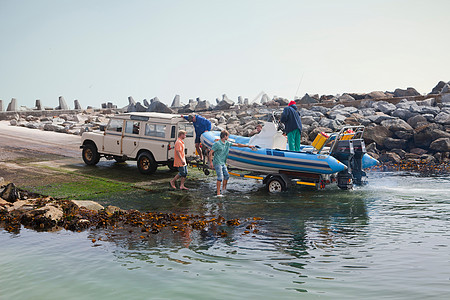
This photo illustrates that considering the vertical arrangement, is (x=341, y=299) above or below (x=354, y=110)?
below

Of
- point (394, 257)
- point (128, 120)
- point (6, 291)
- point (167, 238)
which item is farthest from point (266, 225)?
point (128, 120)

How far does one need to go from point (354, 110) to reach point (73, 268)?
27.1 metres

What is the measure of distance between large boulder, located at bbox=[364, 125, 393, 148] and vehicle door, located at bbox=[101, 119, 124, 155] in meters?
13.7

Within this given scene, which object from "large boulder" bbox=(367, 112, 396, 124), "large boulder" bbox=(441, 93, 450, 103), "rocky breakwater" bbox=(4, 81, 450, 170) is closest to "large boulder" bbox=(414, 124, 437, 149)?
"rocky breakwater" bbox=(4, 81, 450, 170)

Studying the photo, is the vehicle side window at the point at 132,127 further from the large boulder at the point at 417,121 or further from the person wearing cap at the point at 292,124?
the large boulder at the point at 417,121

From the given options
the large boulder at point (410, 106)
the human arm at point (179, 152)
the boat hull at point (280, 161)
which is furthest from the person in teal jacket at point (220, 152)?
the large boulder at point (410, 106)

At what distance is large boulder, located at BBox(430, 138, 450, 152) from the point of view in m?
22.7

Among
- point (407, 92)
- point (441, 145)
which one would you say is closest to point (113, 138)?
point (441, 145)

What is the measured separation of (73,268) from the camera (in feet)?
25.1

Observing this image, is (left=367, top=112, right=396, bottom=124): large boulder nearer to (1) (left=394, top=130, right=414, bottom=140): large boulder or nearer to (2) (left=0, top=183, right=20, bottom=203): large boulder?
(1) (left=394, top=130, right=414, bottom=140): large boulder

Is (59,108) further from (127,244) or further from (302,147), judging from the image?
(127,244)

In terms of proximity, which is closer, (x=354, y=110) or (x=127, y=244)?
(x=127, y=244)

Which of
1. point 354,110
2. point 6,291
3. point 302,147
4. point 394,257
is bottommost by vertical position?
point 6,291

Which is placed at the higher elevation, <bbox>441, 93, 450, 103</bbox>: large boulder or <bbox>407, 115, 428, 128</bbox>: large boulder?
<bbox>441, 93, 450, 103</bbox>: large boulder
